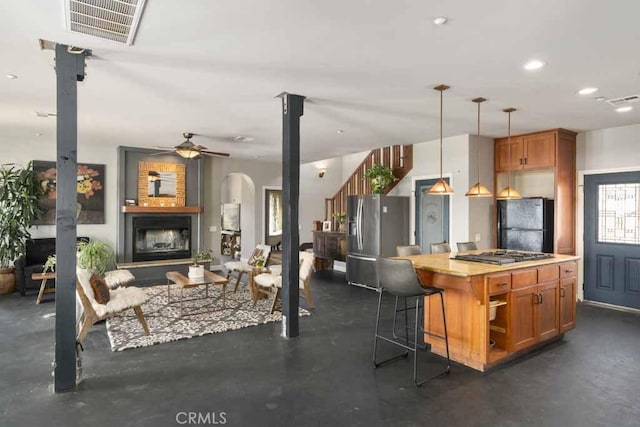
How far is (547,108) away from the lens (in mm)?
4758

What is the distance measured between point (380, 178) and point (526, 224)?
2.59 m

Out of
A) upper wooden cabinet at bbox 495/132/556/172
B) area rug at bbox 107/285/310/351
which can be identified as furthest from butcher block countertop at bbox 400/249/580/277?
upper wooden cabinet at bbox 495/132/556/172

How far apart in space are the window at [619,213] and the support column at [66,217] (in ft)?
22.3

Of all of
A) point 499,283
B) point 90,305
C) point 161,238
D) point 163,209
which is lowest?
point 90,305

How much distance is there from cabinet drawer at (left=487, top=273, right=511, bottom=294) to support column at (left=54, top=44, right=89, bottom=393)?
348cm

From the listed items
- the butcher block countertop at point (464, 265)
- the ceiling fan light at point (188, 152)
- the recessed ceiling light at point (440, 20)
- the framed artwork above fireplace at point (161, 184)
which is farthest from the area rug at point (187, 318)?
the recessed ceiling light at point (440, 20)

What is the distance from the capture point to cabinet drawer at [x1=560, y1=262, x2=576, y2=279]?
4.12m

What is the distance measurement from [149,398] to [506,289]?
10.2ft

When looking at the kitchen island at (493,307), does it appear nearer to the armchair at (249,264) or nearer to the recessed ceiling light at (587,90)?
the recessed ceiling light at (587,90)

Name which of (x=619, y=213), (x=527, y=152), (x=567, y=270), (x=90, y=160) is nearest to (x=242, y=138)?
(x=90, y=160)

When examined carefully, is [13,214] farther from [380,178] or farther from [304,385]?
[380,178]

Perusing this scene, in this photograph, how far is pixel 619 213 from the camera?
222 inches

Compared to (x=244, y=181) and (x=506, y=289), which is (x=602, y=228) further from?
(x=244, y=181)

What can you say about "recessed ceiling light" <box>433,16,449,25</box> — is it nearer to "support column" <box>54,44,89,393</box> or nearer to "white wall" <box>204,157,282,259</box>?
"support column" <box>54,44,89,393</box>
